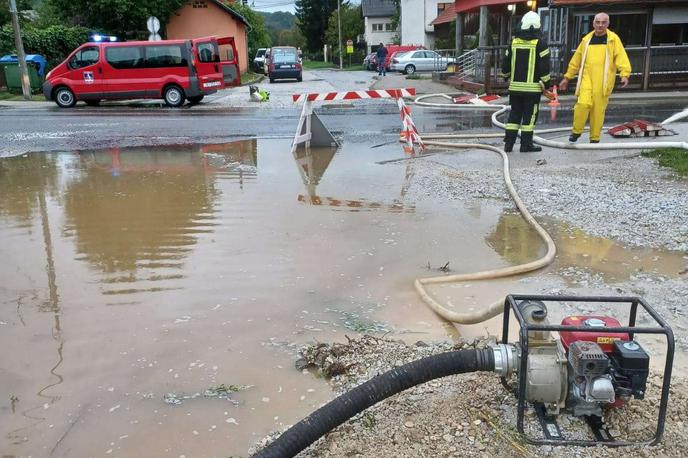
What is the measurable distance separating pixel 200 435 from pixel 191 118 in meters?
13.8

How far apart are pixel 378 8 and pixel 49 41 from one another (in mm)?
51142

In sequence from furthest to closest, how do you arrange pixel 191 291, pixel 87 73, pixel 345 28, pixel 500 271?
pixel 345 28
pixel 87 73
pixel 500 271
pixel 191 291

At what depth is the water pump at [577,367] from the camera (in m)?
2.71

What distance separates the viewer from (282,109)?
18125 mm

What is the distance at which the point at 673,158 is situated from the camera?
8617mm

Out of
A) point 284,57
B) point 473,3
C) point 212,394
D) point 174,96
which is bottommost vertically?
point 212,394

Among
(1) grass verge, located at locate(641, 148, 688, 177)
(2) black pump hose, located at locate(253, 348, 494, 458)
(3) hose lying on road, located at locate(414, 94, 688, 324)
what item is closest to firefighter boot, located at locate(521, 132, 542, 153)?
(3) hose lying on road, located at locate(414, 94, 688, 324)

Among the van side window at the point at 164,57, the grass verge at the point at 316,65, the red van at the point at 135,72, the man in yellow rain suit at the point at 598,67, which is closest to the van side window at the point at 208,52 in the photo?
the red van at the point at 135,72

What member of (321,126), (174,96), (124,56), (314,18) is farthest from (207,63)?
(314,18)

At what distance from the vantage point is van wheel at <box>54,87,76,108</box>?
64.2 feet

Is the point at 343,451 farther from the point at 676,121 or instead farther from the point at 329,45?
the point at 329,45

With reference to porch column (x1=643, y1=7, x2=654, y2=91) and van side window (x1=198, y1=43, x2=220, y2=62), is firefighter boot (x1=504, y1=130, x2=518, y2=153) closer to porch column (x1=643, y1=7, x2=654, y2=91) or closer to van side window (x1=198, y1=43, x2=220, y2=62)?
porch column (x1=643, y1=7, x2=654, y2=91)

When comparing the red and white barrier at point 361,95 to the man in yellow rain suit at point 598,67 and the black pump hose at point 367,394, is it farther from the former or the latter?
the black pump hose at point 367,394

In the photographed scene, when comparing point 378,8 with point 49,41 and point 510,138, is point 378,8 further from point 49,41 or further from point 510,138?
point 510,138
